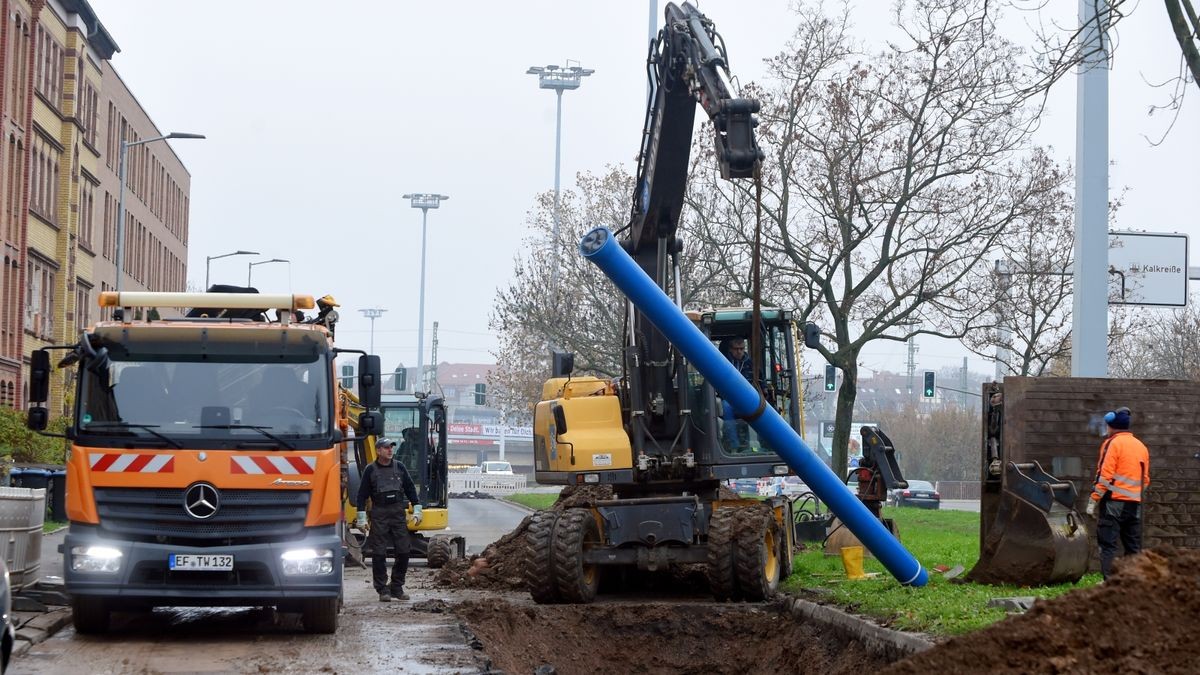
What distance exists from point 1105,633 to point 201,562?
7482mm

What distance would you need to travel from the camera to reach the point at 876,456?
785 inches

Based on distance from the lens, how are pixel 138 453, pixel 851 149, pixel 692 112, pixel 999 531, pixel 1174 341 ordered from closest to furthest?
pixel 138 453 → pixel 999 531 → pixel 692 112 → pixel 851 149 → pixel 1174 341

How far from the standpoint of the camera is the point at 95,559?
41.2 ft

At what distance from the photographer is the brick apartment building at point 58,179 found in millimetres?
43750

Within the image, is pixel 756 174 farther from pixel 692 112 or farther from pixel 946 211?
pixel 946 211

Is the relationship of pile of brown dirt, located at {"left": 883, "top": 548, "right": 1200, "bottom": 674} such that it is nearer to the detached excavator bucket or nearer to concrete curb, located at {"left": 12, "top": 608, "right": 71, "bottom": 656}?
the detached excavator bucket

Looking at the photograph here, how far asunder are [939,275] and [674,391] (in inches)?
611

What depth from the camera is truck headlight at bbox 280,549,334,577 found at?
1280cm

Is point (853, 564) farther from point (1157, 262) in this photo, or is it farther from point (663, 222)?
point (1157, 262)

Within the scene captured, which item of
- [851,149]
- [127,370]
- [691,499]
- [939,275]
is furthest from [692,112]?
[939,275]

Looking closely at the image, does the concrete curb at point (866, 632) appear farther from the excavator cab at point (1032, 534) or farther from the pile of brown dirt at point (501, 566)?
the pile of brown dirt at point (501, 566)

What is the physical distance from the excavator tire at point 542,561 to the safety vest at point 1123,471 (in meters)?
5.34

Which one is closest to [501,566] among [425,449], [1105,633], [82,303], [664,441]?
[664,441]

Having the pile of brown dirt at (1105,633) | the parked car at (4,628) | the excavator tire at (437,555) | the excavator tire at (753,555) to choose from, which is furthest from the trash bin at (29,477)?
the pile of brown dirt at (1105,633)
